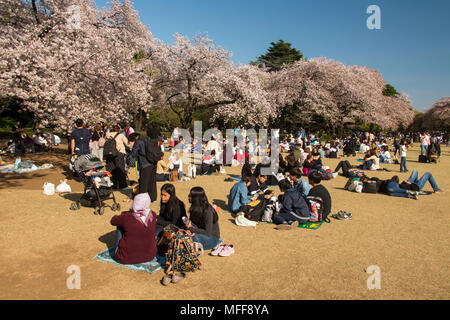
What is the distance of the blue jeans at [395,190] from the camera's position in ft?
31.9

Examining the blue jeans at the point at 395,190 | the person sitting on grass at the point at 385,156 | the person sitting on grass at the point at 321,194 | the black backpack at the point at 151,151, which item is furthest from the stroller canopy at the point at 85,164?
the person sitting on grass at the point at 385,156

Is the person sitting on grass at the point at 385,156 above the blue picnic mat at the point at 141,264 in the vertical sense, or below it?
above

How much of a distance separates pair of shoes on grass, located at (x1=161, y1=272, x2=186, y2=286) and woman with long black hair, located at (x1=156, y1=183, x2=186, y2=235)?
3.44 feet

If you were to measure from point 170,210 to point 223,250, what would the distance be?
3.73 feet

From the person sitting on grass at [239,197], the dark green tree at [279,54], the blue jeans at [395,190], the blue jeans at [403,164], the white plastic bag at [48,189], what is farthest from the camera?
the dark green tree at [279,54]

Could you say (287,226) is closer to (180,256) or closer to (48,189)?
(180,256)

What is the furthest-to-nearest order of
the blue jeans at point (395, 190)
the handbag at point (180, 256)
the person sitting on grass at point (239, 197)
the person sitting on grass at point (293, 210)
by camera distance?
1. the blue jeans at point (395, 190)
2. the person sitting on grass at point (239, 197)
3. the person sitting on grass at point (293, 210)
4. the handbag at point (180, 256)

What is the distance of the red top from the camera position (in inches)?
180

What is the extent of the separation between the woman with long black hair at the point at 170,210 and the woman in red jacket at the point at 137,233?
0.60 metres

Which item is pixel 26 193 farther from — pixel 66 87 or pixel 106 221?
pixel 66 87

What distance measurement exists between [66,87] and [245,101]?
14395 millimetres

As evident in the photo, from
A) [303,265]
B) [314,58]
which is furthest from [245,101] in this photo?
[303,265]

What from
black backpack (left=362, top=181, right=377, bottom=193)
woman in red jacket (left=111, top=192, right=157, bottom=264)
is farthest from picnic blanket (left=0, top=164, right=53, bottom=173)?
black backpack (left=362, top=181, right=377, bottom=193)

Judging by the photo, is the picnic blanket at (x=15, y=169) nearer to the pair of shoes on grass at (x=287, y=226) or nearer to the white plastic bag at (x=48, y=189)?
the white plastic bag at (x=48, y=189)
